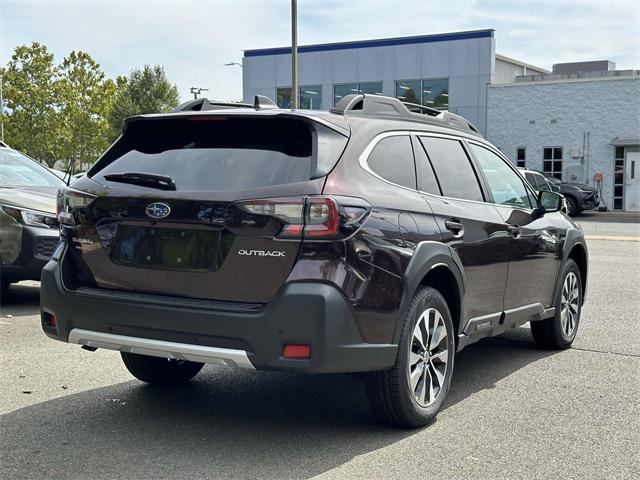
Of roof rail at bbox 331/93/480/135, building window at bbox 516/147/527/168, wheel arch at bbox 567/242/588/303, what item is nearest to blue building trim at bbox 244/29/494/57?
building window at bbox 516/147/527/168

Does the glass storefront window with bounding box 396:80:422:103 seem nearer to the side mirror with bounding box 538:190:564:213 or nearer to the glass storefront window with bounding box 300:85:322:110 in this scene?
the glass storefront window with bounding box 300:85:322:110

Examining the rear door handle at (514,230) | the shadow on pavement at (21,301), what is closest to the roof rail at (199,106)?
the rear door handle at (514,230)

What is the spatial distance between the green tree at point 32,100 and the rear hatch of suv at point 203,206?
156 ft

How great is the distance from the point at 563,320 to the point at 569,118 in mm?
30008

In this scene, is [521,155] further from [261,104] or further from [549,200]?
[261,104]

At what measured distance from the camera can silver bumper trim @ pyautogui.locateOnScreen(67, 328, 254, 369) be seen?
4023 mm

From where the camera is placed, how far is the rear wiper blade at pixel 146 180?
436 centimetres

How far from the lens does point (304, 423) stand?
15.6 feet

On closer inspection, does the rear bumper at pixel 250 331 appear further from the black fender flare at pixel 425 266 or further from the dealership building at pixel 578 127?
the dealership building at pixel 578 127

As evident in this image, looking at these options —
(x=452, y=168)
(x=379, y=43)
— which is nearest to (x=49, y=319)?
(x=452, y=168)

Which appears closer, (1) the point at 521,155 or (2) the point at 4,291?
(2) the point at 4,291

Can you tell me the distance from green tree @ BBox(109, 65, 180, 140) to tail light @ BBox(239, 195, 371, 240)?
5966 cm

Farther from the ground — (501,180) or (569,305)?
(501,180)

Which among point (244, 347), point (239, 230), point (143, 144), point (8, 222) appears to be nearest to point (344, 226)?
point (239, 230)
